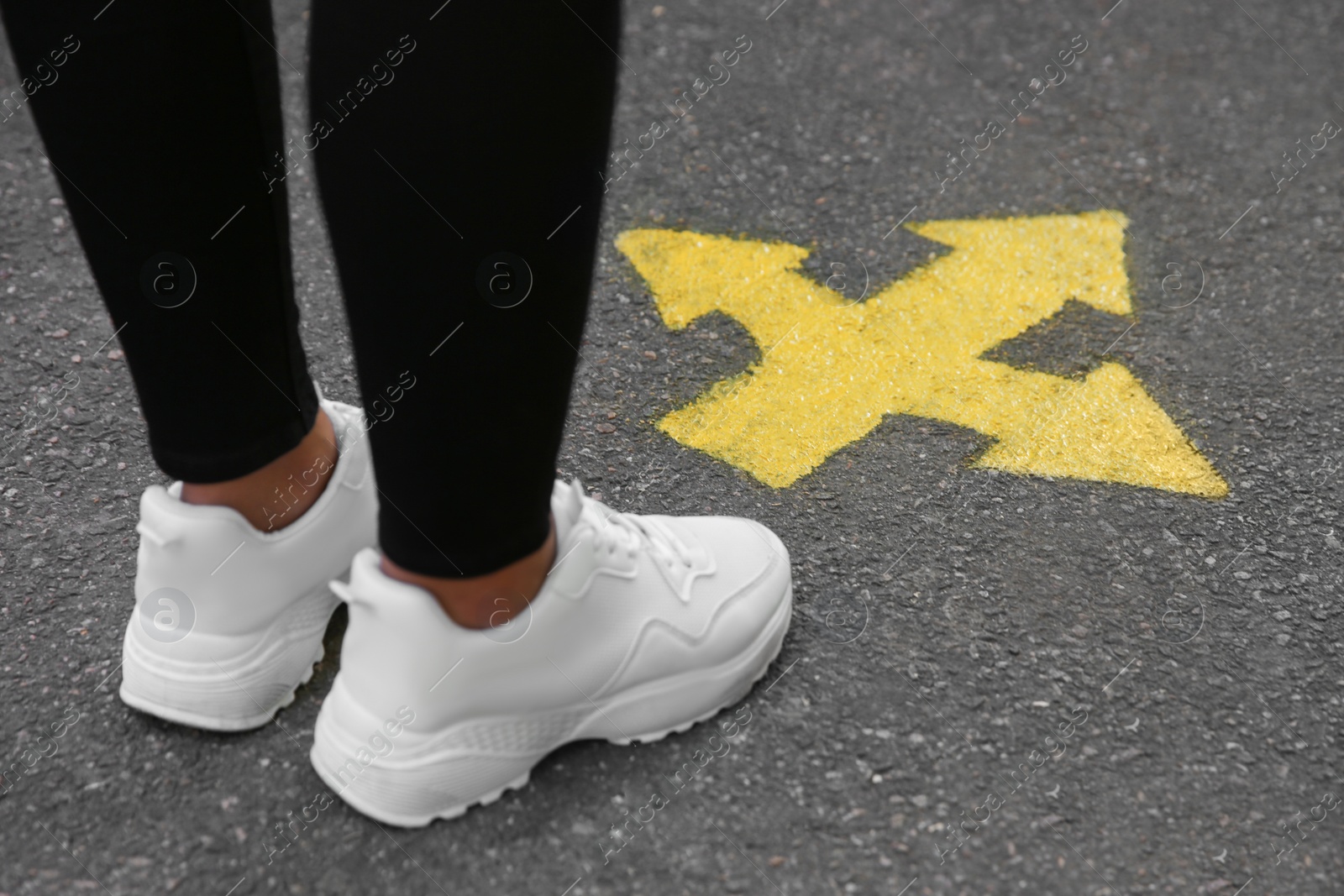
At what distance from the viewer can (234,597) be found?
3.74 ft

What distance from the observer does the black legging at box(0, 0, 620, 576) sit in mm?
788

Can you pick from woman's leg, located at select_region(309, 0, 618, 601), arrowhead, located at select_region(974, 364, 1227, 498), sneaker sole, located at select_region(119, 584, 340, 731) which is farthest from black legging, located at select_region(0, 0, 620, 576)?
arrowhead, located at select_region(974, 364, 1227, 498)

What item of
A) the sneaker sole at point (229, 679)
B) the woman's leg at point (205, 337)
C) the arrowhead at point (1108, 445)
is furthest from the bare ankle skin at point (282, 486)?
the arrowhead at point (1108, 445)

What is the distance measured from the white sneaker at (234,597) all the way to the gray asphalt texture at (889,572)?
0.16 ft

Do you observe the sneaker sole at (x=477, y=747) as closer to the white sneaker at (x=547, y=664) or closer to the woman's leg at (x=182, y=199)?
the white sneaker at (x=547, y=664)

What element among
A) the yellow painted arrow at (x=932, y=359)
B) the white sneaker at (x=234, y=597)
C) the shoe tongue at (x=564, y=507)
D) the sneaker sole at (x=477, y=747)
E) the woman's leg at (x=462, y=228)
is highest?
the woman's leg at (x=462, y=228)

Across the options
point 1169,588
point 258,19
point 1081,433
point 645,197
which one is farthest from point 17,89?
point 1169,588

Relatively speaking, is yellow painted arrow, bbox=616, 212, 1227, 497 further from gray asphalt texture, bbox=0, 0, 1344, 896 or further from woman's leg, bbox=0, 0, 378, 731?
woman's leg, bbox=0, 0, 378, 731

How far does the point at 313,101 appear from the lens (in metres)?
0.81

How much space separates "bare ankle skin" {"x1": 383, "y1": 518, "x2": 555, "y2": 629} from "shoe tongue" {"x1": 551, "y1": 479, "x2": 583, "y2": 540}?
0.01 metres

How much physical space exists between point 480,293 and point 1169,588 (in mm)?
1035

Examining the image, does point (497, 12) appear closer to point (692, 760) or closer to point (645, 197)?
point (692, 760)

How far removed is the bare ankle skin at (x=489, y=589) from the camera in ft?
3.29

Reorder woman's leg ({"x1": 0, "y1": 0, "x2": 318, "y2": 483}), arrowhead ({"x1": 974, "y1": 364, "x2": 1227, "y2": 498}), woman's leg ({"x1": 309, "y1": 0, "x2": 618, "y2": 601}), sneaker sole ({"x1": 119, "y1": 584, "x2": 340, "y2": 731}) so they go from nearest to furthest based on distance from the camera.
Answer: woman's leg ({"x1": 309, "y1": 0, "x2": 618, "y2": 601}) < woman's leg ({"x1": 0, "y1": 0, "x2": 318, "y2": 483}) < sneaker sole ({"x1": 119, "y1": 584, "x2": 340, "y2": 731}) < arrowhead ({"x1": 974, "y1": 364, "x2": 1227, "y2": 498})
